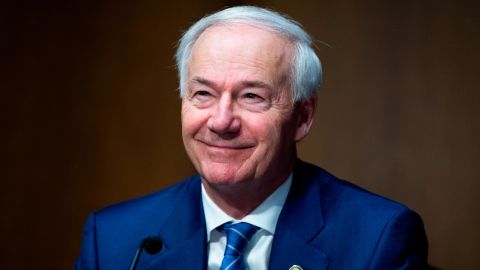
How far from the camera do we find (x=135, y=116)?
3.49m

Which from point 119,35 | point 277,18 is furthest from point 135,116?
point 277,18

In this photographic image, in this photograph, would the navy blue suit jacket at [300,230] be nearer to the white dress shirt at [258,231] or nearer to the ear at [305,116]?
the white dress shirt at [258,231]

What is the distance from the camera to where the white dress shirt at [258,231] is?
89.0 inches

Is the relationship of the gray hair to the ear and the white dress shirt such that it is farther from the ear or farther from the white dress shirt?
the white dress shirt

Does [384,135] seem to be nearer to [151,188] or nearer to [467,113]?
[467,113]

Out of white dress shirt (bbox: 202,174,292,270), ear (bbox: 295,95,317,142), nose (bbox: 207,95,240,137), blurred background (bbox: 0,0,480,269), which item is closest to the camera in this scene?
nose (bbox: 207,95,240,137)

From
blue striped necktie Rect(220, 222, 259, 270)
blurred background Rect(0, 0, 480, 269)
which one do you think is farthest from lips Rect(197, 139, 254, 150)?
blurred background Rect(0, 0, 480, 269)

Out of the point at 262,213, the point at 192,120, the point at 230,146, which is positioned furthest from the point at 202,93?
the point at 262,213

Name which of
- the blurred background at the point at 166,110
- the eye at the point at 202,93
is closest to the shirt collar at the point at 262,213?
the eye at the point at 202,93

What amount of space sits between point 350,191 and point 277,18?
0.59m

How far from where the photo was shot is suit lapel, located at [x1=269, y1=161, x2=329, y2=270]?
2.22 meters

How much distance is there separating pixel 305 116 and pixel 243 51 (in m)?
0.33

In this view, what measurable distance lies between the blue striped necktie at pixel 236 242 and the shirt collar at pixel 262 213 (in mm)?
22

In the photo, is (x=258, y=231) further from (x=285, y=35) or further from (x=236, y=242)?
(x=285, y=35)
